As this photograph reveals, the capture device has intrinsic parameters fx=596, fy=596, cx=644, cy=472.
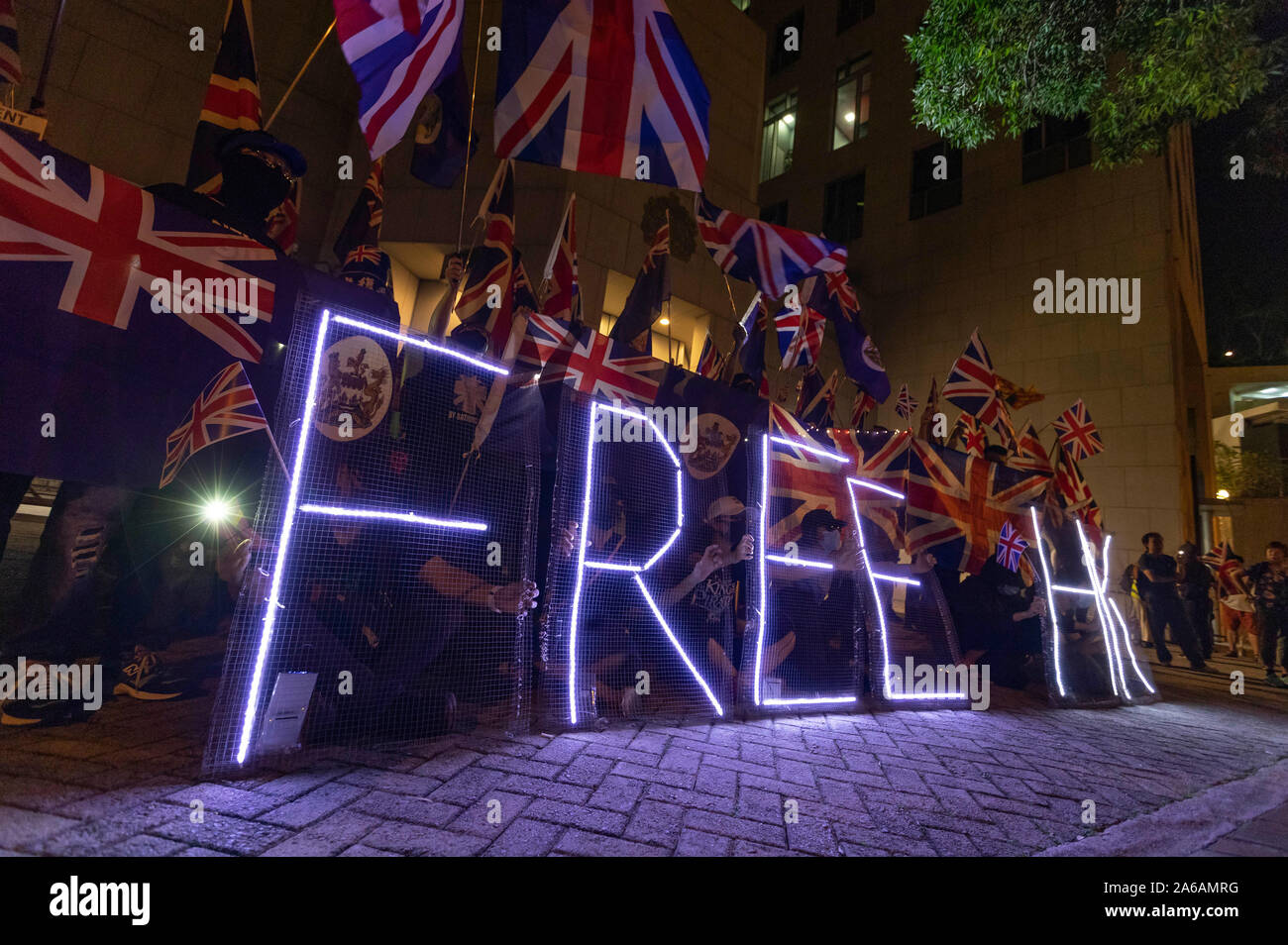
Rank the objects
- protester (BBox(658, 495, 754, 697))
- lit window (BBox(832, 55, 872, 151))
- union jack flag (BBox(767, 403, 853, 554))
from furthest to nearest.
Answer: lit window (BBox(832, 55, 872, 151)) < union jack flag (BBox(767, 403, 853, 554)) < protester (BBox(658, 495, 754, 697))

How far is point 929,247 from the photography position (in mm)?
19375

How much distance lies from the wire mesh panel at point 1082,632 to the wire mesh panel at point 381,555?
604 cm

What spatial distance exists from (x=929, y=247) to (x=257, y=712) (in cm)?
2168

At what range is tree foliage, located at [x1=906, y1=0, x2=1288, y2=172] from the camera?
718 centimetres

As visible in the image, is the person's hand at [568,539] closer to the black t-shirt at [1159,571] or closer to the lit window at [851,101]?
the black t-shirt at [1159,571]

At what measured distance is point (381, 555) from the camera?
3240 millimetres

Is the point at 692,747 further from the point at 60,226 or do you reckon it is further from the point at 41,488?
the point at 41,488

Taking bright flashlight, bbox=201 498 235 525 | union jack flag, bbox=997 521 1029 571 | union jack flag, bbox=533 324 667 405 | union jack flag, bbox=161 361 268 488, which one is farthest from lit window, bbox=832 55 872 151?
bright flashlight, bbox=201 498 235 525

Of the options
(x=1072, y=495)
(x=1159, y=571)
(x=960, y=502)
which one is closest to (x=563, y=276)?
(x=960, y=502)

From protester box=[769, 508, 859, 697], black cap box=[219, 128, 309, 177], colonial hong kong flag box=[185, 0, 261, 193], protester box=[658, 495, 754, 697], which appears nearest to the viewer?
black cap box=[219, 128, 309, 177]

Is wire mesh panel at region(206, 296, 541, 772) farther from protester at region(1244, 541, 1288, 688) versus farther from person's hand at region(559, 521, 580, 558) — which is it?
protester at region(1244, 541, 1288, 688)

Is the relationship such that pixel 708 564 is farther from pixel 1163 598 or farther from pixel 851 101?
pixel 851 101
